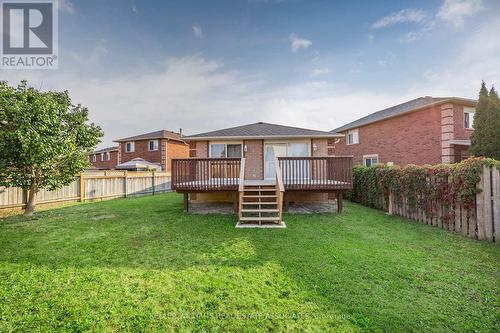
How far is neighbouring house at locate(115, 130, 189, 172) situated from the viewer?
2597 centimetres

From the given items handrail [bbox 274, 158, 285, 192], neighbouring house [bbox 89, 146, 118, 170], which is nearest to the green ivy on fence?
handrail [bbox 274, 158, 285, 192]

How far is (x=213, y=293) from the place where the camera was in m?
3.39

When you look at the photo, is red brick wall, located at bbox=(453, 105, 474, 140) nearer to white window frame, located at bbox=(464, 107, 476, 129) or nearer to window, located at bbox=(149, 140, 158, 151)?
white window frame, located at bbox=(464, 107, 476, 129)

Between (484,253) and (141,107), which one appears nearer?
(484,253)

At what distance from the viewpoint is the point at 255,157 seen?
11148 millimetres

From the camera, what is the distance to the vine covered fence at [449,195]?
5719 millimetres

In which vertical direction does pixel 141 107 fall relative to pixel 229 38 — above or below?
below

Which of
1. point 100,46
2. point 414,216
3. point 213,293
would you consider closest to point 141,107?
point 100,46

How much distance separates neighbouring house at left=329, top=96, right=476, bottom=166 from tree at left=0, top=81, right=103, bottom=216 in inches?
432

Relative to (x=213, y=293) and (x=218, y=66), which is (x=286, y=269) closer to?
(x=213, y=293)

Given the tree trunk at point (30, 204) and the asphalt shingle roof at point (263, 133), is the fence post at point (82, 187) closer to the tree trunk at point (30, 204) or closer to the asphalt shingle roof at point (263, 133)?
the tree trunk at point (30, 204)

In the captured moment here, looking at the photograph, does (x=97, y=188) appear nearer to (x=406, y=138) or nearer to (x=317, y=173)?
(x=317, y=173)

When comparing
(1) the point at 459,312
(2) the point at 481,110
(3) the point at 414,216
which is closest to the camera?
(1) the point at 459,312

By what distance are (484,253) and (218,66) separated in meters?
13.0
